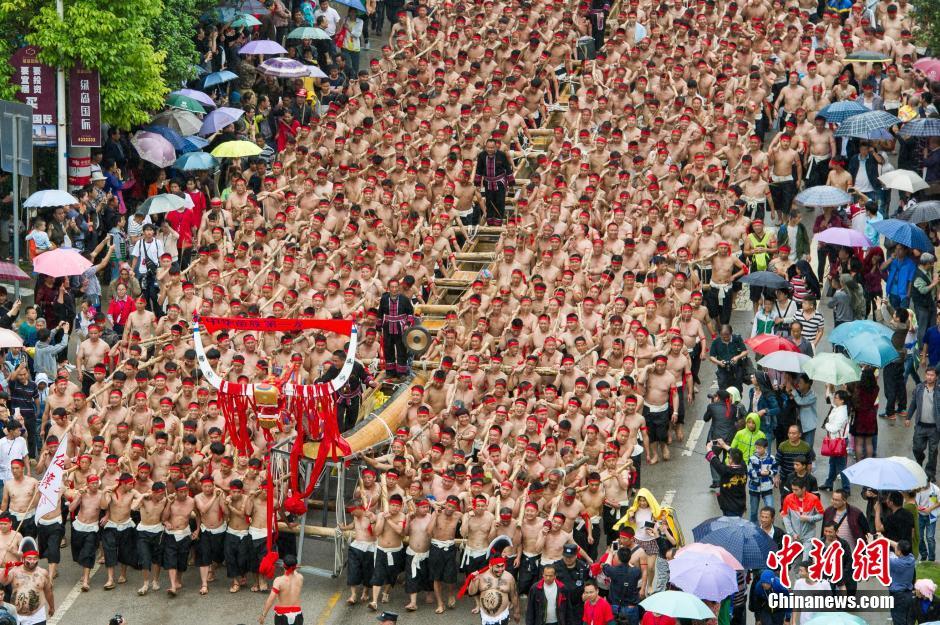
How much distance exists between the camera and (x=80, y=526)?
25859 mm

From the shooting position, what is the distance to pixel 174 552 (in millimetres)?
25719

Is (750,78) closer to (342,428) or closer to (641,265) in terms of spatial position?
(641,265)

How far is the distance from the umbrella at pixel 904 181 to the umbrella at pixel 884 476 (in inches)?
328

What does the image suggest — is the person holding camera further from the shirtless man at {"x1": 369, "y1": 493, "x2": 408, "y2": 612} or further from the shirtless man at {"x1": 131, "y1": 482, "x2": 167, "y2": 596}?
the shirtless man at {"x1": 369, "y1": 493, "x2": 408, "y2": 612}

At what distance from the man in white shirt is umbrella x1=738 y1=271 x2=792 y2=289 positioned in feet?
35.3

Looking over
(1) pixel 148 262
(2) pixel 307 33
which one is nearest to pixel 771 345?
(1) pixel 148 262

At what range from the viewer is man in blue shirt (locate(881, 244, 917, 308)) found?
29.4 meters

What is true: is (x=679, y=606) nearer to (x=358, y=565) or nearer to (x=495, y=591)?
(x=495, y=591)

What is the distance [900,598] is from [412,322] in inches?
370

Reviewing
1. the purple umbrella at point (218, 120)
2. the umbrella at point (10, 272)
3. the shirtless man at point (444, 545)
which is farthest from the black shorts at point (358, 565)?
the purple umbrella at point (218, 120)

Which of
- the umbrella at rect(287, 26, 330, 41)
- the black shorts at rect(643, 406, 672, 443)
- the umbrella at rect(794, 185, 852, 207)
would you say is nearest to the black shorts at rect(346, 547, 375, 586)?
the black shorts at rect(643, 406, 672, 443)

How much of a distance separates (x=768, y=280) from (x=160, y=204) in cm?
1005

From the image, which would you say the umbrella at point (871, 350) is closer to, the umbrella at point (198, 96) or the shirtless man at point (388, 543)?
the shirtless man at point (388, 543)

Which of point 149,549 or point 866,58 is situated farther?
point 866,58
